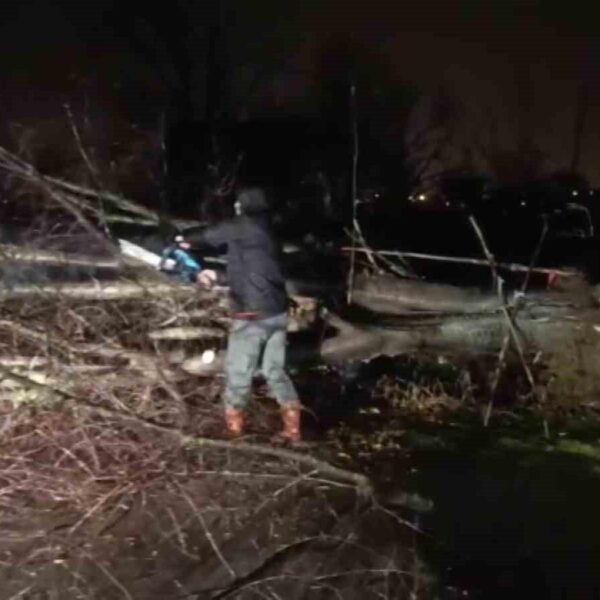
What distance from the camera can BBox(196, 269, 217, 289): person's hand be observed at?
234 inches

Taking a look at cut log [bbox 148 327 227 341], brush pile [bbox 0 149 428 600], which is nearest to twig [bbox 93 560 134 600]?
brush pile [bbox 0 149 428 600]

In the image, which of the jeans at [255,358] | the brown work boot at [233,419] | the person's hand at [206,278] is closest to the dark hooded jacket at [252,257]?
the jeans at [255,358]

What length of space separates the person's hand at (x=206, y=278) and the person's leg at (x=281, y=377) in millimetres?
514

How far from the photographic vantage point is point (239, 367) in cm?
575

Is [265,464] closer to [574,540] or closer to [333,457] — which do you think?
[333,457]

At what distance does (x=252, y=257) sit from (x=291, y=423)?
96cm

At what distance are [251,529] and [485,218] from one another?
9.11 metres

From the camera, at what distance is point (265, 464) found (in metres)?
5.46

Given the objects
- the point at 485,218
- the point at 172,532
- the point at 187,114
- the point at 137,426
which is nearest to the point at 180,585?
the point at 172,532

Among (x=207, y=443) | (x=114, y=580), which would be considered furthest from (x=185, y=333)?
(x=114, y=580)

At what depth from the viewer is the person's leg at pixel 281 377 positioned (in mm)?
5750

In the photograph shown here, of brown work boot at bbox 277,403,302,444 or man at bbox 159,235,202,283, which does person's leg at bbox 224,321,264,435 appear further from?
man at bbox 159,235,202,283

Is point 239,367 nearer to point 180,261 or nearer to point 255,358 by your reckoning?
point 255,358

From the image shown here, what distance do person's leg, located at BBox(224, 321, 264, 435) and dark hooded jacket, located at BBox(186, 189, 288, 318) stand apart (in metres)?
0.14
